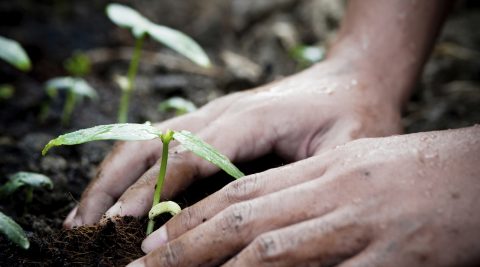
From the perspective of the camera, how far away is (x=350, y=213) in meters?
0.77

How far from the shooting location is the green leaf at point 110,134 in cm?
83

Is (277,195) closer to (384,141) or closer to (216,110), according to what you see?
(384,141)

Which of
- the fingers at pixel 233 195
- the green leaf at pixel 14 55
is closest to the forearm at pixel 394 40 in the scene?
the fingers at pixel 233 195

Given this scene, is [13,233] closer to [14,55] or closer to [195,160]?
[195,160]

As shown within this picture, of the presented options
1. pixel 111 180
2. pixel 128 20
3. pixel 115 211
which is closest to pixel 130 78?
pixel 128 20

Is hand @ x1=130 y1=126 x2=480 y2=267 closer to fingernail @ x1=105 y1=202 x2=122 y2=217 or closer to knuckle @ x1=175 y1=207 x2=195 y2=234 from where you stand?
knuckle @ x1=175 y1=207 x2=195 y2=234

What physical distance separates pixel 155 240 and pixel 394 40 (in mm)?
1014

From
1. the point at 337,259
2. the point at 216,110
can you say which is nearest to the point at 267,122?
the point at 216,110

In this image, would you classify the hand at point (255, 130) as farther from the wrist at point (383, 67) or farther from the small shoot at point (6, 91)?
the small shoot at point (6, 91)

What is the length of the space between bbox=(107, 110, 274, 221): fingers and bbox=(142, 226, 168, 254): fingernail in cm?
12

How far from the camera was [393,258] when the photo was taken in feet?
2.36

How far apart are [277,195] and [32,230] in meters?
0.67

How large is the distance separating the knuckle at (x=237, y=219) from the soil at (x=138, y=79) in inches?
8.9

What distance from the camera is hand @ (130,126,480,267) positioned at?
730mm
